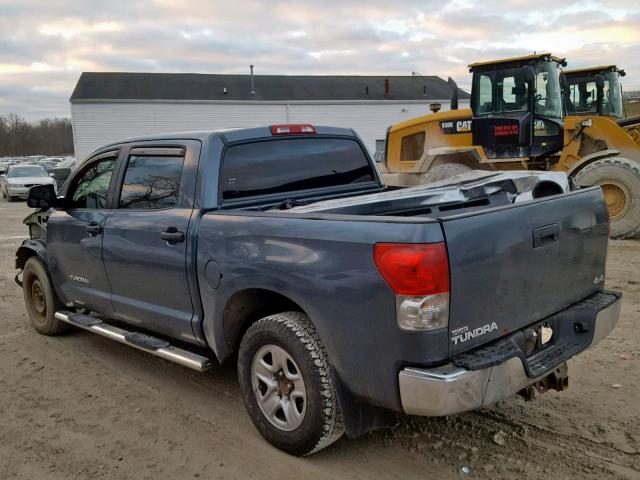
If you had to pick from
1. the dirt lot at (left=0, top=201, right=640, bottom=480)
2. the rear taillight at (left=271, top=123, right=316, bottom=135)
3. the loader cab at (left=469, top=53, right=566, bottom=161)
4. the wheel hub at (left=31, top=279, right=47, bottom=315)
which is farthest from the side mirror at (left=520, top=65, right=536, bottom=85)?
the wheel hub at (left=31, top=279, right=47, bottom=315)

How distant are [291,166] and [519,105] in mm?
7446

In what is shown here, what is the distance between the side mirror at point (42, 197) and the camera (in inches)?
202

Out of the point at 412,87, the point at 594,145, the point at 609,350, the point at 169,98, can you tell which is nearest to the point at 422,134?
the point at 594,145

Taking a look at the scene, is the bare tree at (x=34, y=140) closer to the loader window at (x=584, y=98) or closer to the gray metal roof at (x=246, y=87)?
the gray metal roof at (x=246, y=87)

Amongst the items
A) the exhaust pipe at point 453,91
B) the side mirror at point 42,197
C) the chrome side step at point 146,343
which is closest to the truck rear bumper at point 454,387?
the chrome side step at point 146,343

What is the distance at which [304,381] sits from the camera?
123 inches

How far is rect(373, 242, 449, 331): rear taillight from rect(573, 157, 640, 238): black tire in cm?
803

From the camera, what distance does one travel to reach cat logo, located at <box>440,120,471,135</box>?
11328mm

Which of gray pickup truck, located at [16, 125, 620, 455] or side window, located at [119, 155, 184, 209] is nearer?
gray pickup truck, located at [16, 125, 620, 455]

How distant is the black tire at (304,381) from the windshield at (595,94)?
38.1ft

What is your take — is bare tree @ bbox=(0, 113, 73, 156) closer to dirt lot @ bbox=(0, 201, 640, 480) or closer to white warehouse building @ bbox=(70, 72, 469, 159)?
white warehouse building @ bbox=(70, 72, 469, 159)

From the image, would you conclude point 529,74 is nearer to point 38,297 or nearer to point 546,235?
point 546,235

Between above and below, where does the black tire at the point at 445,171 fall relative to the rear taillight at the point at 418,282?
above

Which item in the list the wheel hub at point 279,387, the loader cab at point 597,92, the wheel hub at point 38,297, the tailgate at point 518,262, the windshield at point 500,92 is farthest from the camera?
the loader cab at point 597,92
